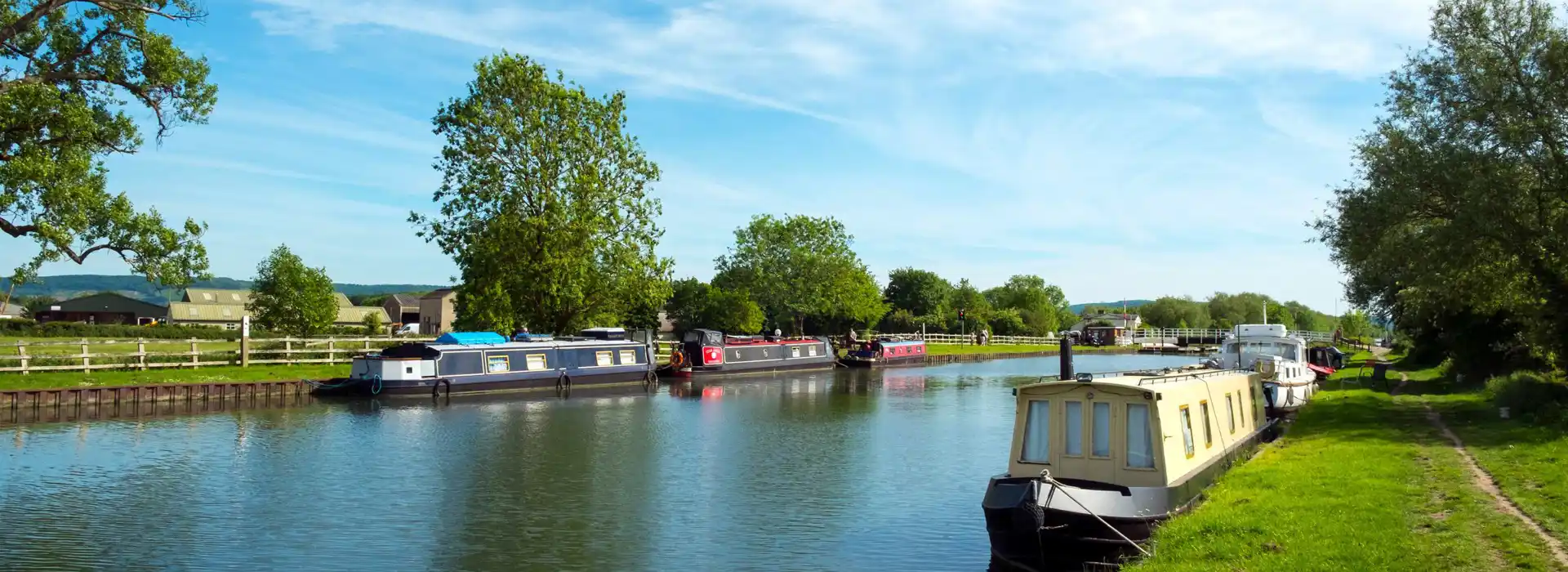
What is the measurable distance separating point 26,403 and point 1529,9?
1555 inches

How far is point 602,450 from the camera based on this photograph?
25875 mm

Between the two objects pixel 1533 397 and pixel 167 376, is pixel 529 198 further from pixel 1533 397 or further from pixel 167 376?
pixel 1533 397

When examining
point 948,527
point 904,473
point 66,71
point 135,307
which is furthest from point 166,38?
point 135,307

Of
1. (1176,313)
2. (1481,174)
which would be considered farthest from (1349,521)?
(1176,313)

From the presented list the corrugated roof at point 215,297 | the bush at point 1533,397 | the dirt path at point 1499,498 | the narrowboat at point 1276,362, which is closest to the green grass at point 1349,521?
the dirt path at point 1499,498

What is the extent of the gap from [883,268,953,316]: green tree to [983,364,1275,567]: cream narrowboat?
4020 inches

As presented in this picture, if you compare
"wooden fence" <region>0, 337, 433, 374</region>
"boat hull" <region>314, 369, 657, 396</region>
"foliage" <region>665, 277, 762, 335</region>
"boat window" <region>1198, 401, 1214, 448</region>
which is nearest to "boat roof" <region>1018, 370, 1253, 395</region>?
"boat window" <region>1198, 401, 1214, 448</region>

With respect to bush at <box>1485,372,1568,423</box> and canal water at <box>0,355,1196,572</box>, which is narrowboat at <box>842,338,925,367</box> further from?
bush at <box>1485,372,1568,423</box>

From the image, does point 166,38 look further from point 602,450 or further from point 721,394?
point 721,394

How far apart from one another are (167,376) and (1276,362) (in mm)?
35453

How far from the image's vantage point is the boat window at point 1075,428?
14789 millimetres

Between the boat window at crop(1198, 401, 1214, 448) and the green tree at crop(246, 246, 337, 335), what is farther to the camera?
the green tree at crop(246, 246, 337, 335)

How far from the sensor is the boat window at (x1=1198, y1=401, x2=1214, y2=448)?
1741 cm

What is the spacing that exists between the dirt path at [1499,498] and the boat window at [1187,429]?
150 inches
